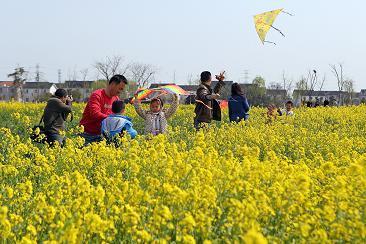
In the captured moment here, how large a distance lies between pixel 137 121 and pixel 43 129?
862 centimetres

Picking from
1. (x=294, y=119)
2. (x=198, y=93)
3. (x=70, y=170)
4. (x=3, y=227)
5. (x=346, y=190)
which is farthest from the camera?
(x=294, y=119)

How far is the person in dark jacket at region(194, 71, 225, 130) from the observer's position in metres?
10.3

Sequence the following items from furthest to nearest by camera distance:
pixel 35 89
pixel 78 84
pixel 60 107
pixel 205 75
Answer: pixel 35 89
pixel 78 84
pixel 205 75
pixel 60 107

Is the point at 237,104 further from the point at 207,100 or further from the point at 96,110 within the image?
the point at 96,110

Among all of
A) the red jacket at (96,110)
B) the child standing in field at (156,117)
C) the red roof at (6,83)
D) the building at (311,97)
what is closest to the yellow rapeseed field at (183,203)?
the red jacket at (96,110)

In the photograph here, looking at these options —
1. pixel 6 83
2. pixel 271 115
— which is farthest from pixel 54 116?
pixel 6 83

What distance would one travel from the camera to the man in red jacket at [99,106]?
8305 millimetres

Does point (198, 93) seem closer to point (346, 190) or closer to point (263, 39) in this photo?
point (263, 39)

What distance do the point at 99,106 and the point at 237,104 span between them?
5.38 m

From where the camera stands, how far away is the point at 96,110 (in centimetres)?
841

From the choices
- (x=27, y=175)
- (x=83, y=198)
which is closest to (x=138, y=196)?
(x=83, y=198)

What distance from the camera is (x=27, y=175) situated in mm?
6656

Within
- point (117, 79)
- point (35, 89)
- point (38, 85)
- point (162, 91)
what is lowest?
point (35, 89)

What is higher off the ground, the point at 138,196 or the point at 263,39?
the point at 263,39
